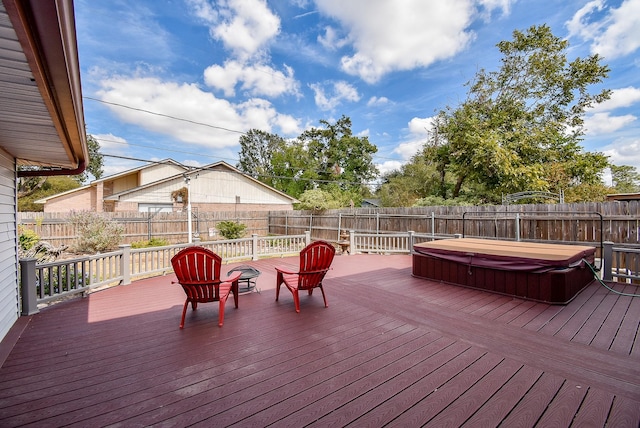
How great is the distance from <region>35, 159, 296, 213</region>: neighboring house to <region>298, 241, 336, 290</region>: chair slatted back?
46.3 feet

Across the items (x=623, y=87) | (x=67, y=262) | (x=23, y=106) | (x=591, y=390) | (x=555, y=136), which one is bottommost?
(x=591, y=390)

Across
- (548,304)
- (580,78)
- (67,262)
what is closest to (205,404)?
(67,262)

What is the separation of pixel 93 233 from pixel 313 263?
1064cm

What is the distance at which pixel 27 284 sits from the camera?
3.84 m

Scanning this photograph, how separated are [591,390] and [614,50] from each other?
16034 mm

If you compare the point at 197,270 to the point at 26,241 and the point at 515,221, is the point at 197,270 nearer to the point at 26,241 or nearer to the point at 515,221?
the point at 26,241

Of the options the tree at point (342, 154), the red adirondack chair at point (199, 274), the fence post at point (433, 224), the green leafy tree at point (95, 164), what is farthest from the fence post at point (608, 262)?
the green leafy tree at point (95, 164)

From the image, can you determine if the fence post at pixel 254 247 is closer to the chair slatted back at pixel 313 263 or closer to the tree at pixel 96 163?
the chair slatted back at pixel 313 263

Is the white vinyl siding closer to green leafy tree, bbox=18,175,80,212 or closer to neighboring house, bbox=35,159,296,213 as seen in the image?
neighboring house, bbox=35,159,296,213

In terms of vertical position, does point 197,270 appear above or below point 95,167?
below

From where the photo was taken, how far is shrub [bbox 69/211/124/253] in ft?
35.2

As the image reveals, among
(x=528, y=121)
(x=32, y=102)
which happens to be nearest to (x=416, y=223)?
(x=528, y=121)

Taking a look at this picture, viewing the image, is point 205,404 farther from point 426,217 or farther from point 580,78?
point 580,78

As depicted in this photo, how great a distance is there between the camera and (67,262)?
4.35m
